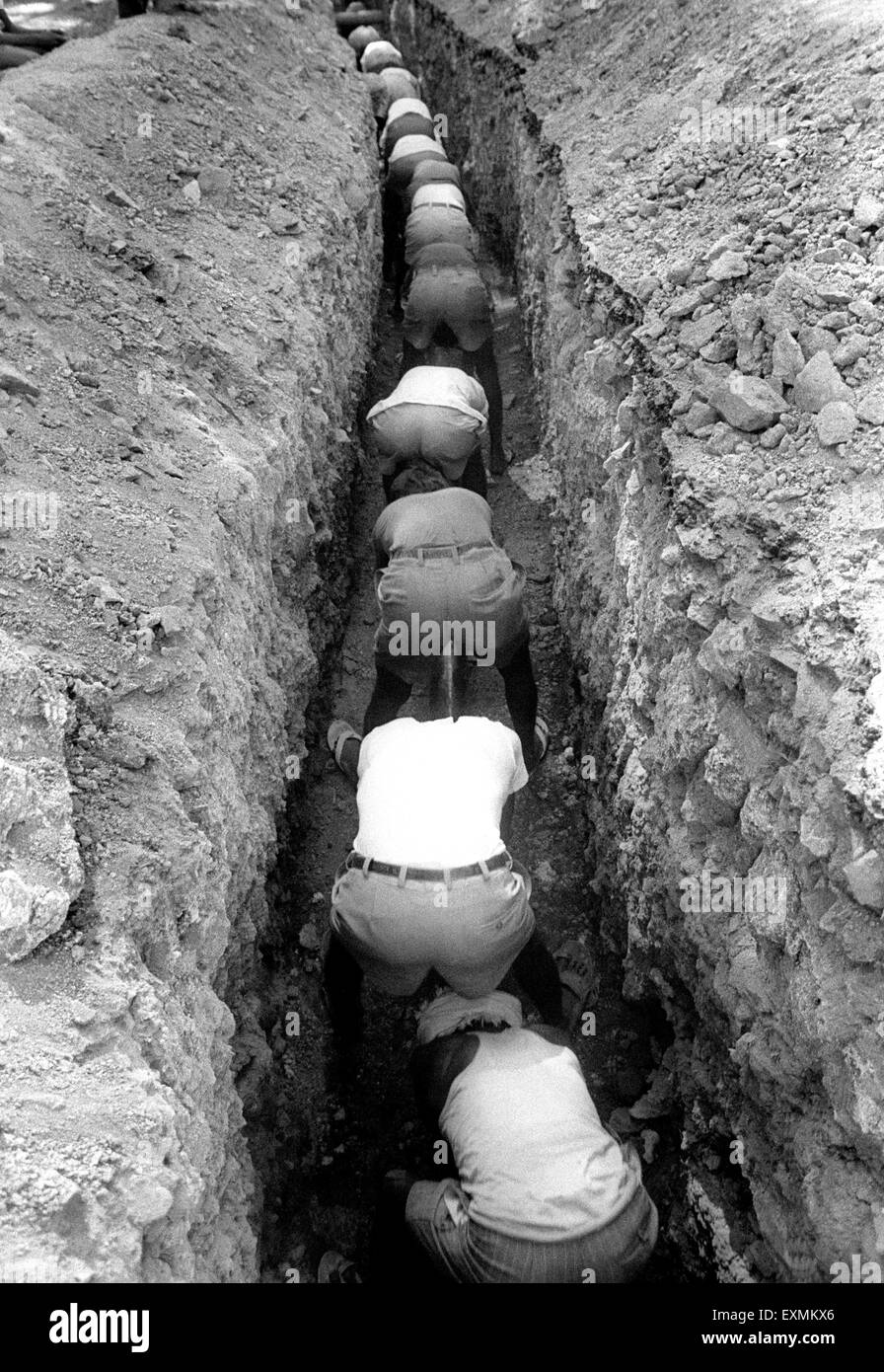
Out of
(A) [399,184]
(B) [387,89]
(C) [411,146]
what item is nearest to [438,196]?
(A) [399,184]

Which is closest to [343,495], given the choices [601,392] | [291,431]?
[291,431]

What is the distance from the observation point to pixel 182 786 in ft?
10.6

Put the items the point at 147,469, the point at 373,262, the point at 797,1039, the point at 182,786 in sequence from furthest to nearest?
the point at 373,262 < the point at 147,469 < the point at 182,786 < the point at 797,1039

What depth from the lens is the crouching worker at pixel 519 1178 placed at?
265cm

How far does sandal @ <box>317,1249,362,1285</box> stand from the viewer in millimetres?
3361

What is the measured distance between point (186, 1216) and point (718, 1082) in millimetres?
1765

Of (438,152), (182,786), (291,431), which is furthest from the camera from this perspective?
(438,152)

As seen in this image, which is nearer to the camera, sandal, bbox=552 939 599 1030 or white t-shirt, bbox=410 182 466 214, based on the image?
sandal, bbox=552 939 599 1030

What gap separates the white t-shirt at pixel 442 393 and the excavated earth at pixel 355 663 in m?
0.51

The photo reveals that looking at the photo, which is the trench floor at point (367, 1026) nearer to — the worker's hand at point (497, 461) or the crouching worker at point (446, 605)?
the crouching worker at point (446, 605)

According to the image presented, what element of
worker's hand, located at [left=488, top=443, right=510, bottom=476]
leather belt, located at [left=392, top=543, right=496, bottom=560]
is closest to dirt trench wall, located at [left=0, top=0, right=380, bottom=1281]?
leather belt, located at [left=392, top=543, right=496, bottom=560]

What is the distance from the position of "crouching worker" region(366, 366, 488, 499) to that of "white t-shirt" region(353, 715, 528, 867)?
213 cm

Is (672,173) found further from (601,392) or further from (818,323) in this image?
(818,323)

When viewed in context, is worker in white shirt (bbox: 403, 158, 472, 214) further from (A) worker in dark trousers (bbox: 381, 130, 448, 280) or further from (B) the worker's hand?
(B) the worker's hand
